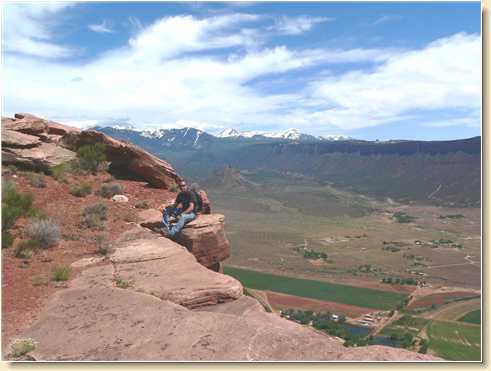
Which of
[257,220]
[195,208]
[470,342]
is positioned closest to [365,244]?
[257,220]

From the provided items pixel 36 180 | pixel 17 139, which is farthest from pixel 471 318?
pixel 17 139

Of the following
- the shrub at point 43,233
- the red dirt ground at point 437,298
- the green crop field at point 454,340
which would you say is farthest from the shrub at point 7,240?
the red dirt ground at point 437,298

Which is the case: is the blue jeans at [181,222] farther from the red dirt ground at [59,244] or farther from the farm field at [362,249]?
the farm field at [362,249]

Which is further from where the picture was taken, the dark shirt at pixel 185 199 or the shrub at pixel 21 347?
the dark shirt at pixel 185 199

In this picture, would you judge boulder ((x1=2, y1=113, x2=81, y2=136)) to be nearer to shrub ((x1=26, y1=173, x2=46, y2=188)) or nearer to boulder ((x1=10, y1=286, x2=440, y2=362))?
shrub ((x1=26, y1=173, x2=46, y2=188))

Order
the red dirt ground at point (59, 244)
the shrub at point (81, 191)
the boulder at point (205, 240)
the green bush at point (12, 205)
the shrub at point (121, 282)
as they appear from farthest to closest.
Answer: the shrub at point (81, 191)
the boulder at point (205, 240)
the green bush at point (12, 205)
the shrub at point (121, 282)
the red dirt ground at point (59, 244)

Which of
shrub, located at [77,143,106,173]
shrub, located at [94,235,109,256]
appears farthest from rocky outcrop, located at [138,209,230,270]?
shrub, located at [77,143,106,173]

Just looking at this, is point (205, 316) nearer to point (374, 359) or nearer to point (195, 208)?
point (374, 359)

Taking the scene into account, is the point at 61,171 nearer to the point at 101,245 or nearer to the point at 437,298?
the point at 101,245
